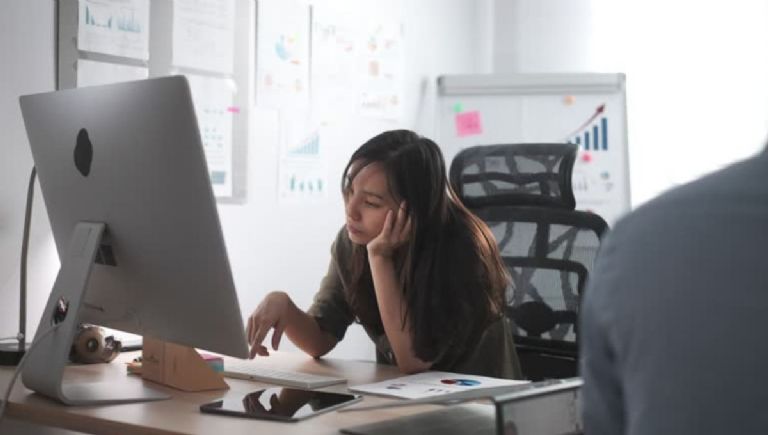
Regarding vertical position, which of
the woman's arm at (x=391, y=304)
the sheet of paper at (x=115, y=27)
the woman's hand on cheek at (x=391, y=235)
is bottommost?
the woman's arm at (x=391, y=304)

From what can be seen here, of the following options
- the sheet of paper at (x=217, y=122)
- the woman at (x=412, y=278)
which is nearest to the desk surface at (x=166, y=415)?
the woman at (x=412, y=278)

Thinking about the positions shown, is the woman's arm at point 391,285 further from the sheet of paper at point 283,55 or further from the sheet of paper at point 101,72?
the sheet of paper at point 283,55

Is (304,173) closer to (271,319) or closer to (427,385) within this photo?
(271,319)

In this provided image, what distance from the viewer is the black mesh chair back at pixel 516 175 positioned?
253cm

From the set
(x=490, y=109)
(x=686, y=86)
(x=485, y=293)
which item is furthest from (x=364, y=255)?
(x=686, y=86)

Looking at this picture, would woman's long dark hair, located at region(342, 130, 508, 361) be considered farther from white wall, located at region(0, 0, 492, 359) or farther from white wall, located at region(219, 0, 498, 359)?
white wall, located at region(219, 0, 498, 359)

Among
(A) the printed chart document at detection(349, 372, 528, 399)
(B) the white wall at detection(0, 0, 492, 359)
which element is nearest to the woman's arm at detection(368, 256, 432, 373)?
(A) the printed chart document at detection(349, 372, 528, 399)

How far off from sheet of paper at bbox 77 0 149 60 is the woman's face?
3.50 ft

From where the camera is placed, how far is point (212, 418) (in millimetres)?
1456

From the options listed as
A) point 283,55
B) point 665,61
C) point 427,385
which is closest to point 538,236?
point 427,385

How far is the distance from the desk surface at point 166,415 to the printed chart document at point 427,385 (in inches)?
1.7

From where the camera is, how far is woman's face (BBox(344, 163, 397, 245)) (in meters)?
2.10

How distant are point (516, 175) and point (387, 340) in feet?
2.16

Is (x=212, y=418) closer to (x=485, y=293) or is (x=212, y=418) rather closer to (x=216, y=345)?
(x=216, y=345)
